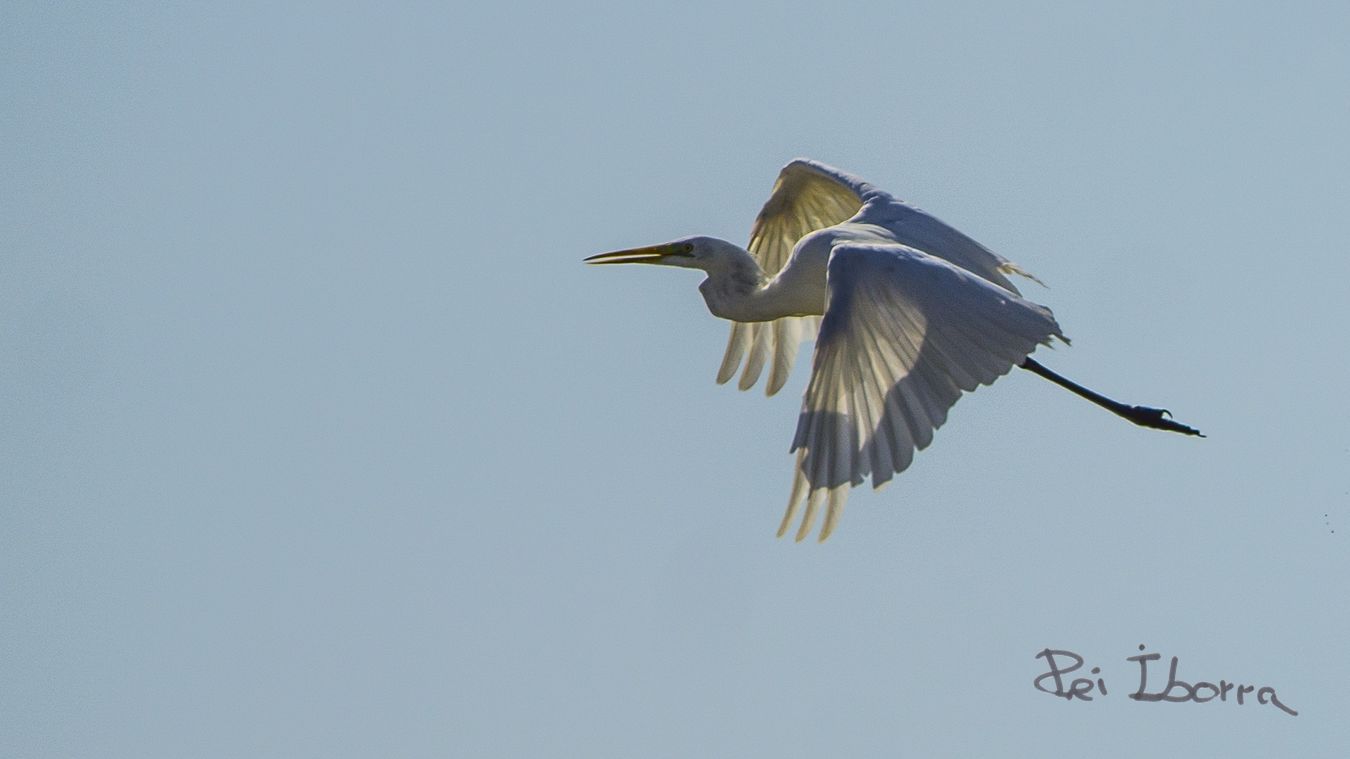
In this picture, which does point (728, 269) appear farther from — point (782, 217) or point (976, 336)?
point (976, 336)

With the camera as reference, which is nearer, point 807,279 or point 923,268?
point 923,268

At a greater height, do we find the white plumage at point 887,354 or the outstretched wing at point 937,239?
the outstretched wing at point 937,239

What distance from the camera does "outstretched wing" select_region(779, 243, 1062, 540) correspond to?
13.5 meters

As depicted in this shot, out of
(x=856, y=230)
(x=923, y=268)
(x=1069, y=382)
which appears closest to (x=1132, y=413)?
Answer: (x=1069, y=382)

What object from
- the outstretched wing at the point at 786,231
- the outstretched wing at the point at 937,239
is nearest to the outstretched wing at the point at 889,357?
the outstretched wing at the point at 937,239

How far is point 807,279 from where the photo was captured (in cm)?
1623

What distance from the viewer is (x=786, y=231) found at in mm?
18875

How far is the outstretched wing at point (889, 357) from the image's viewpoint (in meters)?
13.5

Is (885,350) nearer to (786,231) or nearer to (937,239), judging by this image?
(937,239)

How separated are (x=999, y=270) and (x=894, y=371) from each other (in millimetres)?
3137

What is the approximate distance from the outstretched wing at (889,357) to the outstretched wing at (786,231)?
9.72ft

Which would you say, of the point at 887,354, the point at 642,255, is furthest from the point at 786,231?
the point at 887,354

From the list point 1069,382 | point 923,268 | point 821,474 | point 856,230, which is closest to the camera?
point 821,474

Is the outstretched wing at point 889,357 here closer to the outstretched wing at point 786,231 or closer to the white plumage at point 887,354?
the white plumage at point 887,354
